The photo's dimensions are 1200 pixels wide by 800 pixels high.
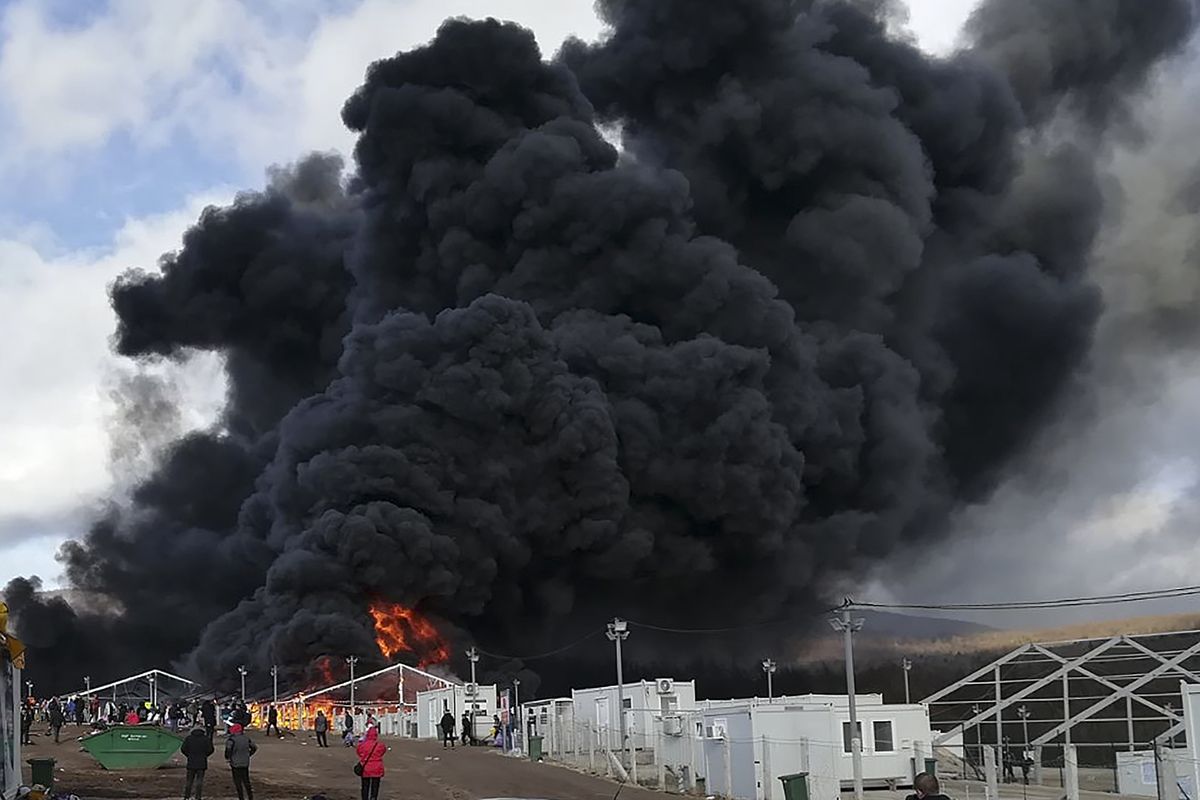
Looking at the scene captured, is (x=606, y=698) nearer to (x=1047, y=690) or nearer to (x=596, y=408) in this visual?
(x=1047, y=690)

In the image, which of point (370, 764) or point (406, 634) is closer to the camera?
point (370, 764)

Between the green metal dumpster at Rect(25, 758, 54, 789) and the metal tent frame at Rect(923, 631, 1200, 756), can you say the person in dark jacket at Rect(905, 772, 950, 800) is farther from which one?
the metal tent frame at Rect(923, 631, 1200, 756)

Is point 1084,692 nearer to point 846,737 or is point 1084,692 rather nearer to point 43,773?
point 846,737

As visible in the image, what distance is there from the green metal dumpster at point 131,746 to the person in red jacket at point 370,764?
12.1 meters

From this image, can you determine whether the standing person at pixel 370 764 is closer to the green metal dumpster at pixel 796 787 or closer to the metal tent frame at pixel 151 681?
the green metal dumpster at pixel 796 787

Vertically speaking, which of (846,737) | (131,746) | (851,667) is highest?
(851,667)

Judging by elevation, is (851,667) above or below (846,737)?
above

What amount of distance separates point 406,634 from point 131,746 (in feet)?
160

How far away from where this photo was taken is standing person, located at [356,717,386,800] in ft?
79.8

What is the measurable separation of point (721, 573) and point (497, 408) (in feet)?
69.9

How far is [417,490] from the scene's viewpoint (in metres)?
83.5

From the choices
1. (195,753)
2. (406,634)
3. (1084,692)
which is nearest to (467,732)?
(406,634)

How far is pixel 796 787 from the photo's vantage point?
3098 cm

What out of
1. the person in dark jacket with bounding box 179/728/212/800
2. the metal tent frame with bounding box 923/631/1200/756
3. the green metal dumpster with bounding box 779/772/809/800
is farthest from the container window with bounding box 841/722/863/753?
the person in dark jacket with bounding box 179/728/212/800
